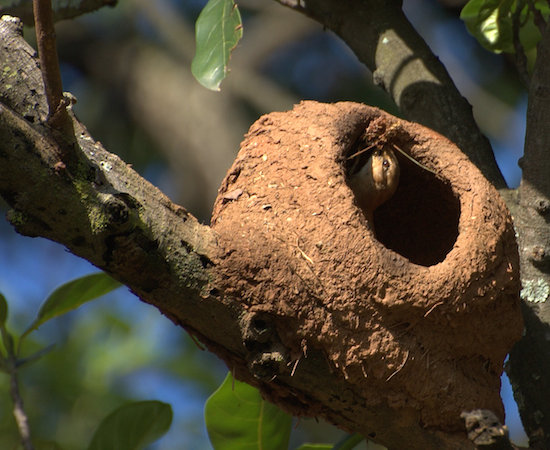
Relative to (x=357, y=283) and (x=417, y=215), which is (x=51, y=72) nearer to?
(x=357, y=283)

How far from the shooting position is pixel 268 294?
6.17 feet

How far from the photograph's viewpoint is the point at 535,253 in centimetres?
256

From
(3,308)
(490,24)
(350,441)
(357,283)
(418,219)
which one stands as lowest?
(350,441)

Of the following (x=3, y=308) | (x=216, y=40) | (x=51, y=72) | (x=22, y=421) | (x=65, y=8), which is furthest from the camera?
(x=65, y=8)

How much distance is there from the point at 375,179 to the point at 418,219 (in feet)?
1.25

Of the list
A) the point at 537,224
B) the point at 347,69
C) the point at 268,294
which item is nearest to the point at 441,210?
the point at 537,224

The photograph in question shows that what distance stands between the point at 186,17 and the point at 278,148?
480cm

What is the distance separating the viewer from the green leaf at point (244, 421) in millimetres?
2537

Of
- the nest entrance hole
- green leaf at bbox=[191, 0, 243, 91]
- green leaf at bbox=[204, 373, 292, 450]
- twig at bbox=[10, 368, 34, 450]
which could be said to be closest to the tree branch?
green leaf at bbox=[191, 0, 243, 91]

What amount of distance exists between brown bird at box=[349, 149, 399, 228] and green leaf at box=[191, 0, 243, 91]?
2.01ft

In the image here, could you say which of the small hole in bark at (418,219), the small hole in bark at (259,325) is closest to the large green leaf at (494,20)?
the small hole in bark at (418,219)

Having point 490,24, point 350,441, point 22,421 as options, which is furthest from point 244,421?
point 490,24

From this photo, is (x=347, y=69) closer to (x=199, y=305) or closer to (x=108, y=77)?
(x=108, y=77)

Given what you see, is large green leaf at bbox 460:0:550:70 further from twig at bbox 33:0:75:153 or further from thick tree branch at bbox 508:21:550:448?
twig at bbox 33:0:75:153
